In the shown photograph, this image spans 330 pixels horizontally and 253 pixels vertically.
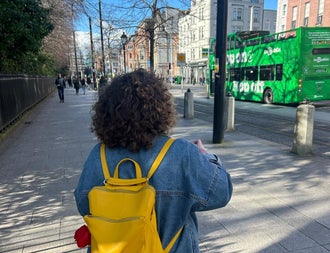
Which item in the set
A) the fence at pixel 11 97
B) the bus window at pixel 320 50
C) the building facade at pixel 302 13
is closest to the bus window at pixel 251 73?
the bus window at pixel 320 50

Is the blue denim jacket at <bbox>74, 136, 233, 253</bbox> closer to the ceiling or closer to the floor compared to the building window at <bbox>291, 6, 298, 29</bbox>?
closer to the floor

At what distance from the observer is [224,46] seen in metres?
6.39

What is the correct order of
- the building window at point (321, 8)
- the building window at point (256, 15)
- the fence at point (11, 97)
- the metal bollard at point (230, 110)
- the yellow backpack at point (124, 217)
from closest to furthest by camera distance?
the yellow backpack at point (124, 217), the metal bollard at point (230, 110), the fence at point (11, 97), the building window at point (321, 8), the building window at point (256, 15)

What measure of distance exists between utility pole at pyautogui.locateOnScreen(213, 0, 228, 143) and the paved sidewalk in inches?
20.6

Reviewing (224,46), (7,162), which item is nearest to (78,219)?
(7,162)

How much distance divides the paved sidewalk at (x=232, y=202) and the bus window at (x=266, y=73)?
376 inches

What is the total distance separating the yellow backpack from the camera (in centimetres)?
112

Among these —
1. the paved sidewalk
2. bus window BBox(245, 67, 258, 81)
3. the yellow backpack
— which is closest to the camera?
the yellow backpack

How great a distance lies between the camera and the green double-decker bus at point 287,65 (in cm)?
1328

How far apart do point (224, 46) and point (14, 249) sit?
5428mm

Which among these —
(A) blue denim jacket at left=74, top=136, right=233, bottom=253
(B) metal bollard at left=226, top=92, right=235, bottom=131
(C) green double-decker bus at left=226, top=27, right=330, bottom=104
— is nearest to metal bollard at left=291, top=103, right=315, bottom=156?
(B) metal bollard at left=226, top=92, right=235, bottom=131

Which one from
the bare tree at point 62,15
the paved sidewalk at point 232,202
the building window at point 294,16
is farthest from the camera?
the building window at point 294,16

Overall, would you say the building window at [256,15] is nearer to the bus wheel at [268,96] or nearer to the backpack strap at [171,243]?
the bus wheel at [268,96]

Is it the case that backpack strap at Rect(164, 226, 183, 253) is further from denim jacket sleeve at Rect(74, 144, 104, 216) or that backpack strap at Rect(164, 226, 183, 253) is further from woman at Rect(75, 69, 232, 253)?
denim jacket sleeve at Rect(74, 144, 104, 216)
